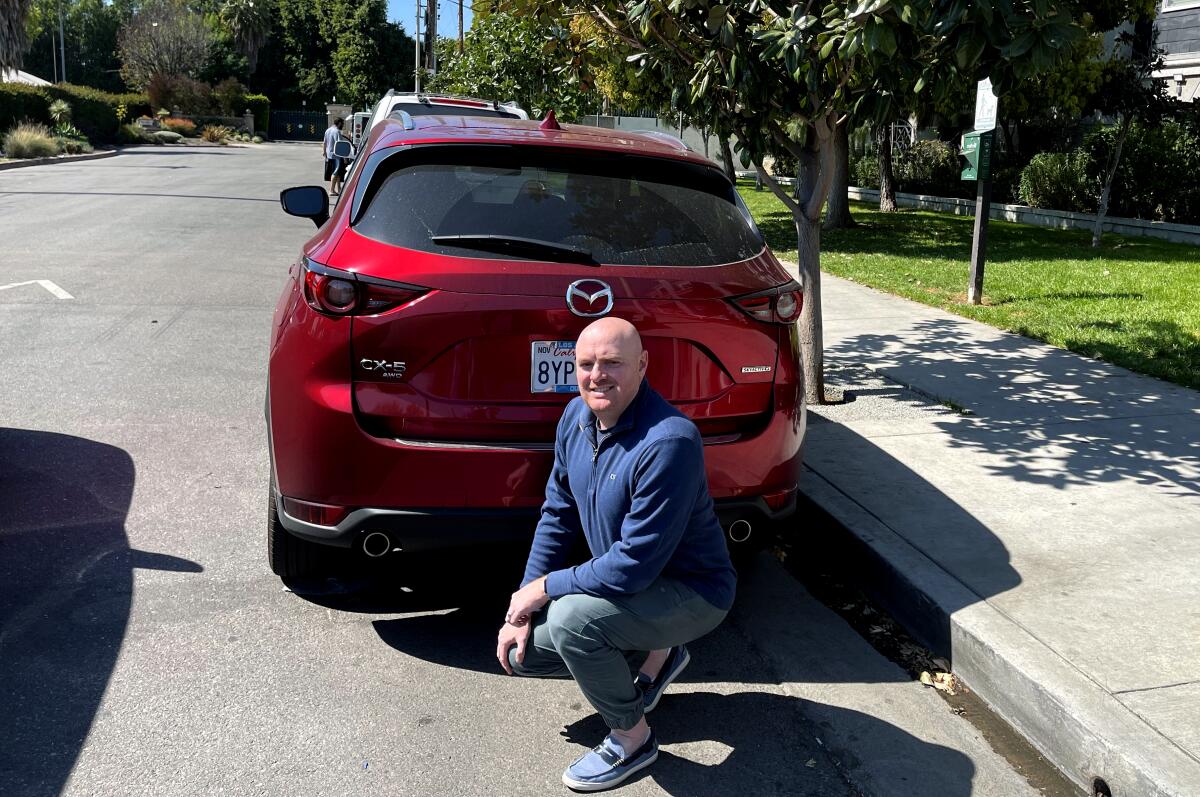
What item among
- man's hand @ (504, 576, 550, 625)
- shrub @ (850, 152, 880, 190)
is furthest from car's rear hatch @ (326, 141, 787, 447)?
shrub @ (850, 152, 880, 190)

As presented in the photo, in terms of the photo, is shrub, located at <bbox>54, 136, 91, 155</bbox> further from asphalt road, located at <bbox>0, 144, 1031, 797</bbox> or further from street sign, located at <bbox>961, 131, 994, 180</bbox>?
asphalt road, located at <bbox>0, 144, 1031, 797</bbox>

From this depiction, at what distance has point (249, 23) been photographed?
80.9 meters

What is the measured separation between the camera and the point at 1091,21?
15.7 metres

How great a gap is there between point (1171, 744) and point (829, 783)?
95cm

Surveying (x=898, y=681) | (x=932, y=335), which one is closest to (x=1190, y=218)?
(x=932, y=335)

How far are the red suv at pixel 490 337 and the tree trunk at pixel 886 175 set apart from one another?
1938cm

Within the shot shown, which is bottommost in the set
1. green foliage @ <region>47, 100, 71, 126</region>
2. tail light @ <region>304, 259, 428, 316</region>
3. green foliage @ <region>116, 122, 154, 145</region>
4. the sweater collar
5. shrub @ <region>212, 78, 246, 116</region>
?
the sweater collar

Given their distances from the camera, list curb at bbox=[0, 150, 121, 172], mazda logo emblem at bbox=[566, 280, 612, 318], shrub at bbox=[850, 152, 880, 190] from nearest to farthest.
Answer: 1. mazda logo emblem at bbox=[566, 280, 612, 318]
2. shrub at bbox=[850, 152, 880, 190]
3. curb at bbox=[0, 150, 121, 172]

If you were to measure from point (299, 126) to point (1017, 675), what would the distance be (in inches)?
3352

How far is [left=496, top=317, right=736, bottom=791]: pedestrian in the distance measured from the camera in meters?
2.96

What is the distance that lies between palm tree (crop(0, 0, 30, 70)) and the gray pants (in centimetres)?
4531

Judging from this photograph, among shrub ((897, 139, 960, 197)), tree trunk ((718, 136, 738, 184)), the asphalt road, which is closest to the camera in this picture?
the asphalt road

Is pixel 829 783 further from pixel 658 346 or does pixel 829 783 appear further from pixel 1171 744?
pixel 658 346

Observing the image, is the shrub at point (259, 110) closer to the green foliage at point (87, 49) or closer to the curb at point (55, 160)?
the green foliage at point (87, 49)
